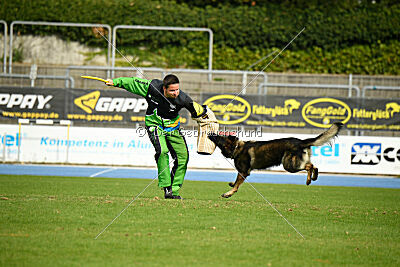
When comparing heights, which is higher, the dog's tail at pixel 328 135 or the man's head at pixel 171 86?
the man's head at pixel 171 86

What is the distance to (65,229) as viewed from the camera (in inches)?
286

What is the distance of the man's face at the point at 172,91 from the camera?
9.62 m

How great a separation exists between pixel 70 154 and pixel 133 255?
1420cm

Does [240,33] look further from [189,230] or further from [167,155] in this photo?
[189,230]

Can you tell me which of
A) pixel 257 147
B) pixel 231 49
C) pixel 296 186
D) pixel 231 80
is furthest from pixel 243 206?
pixel 231 49

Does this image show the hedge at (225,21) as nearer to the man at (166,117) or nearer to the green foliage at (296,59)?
the green foliage at (296,59)

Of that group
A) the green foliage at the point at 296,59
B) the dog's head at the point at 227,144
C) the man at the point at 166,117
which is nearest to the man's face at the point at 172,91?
the man at the point at 166,117

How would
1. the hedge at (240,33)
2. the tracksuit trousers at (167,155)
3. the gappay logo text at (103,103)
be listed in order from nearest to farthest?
the tracksuit trousers at (167,155)
the gappay logo text at (103,103)
the hedge at (240,33)

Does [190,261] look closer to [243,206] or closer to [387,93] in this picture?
[243,206]

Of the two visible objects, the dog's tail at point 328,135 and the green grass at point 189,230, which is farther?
the dog's tail at point 328,135

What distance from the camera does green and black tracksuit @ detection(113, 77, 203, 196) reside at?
9.87 metres

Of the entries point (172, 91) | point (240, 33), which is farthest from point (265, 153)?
point (240, 33)

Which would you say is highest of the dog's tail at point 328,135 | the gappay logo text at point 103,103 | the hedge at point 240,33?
the hedge at point 240,33

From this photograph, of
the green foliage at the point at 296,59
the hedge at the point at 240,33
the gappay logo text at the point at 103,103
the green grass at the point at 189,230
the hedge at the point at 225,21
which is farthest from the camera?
the hedge at the point at 225,21
